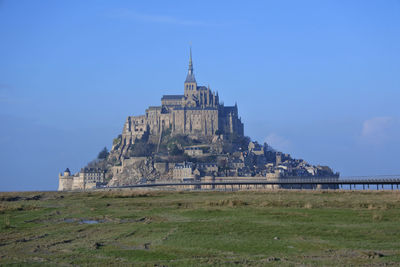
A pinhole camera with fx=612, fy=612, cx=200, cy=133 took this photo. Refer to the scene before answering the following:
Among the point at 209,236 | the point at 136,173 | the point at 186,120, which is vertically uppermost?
the point at 186,120

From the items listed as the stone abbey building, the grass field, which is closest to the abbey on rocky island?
the stone abbey building

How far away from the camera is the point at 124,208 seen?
44.2m

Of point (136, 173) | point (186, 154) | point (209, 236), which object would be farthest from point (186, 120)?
point (209, 236)

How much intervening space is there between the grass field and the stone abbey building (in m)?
147

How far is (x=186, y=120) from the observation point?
188250 mm

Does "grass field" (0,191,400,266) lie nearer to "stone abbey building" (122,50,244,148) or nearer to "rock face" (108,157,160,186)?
"rock face" (108,157,160,186)

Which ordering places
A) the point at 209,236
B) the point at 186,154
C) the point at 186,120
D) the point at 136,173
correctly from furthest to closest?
the point at 186,120 < the point at 186,154 < the point at 136,173 < the point at 209,236

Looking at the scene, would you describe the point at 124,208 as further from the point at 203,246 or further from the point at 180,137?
the point at 180,137

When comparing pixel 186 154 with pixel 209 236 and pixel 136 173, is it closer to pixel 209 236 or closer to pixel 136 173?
pixel 136 173

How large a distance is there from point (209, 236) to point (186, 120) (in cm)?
16085

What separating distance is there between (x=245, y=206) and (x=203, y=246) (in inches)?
663

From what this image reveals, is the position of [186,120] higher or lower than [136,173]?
higher

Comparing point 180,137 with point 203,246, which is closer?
point 203,246

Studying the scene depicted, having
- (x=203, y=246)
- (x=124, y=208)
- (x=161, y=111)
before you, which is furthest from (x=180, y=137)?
(x=203, y=246)
